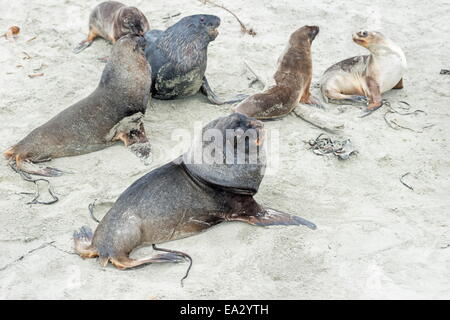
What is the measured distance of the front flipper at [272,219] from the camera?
4.19 m

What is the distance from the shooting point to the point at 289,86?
6.03m

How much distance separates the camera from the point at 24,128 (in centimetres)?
581

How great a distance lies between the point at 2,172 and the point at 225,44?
3075 mm

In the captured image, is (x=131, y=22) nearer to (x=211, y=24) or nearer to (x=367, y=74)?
(x=211, y=24)

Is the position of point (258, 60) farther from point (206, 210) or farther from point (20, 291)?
point (20, 291)

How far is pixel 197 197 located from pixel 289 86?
2196 mm

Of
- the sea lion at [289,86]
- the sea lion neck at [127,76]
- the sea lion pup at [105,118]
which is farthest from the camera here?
the sea lion at [289,86]

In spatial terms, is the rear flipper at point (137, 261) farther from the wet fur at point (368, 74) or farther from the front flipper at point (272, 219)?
the wet fur at point (368, 74)

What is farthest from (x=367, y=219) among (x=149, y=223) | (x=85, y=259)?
(x=85, y=259)

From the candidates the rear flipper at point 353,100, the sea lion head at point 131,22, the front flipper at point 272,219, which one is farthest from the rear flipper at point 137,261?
the sea lion head at point 131,22

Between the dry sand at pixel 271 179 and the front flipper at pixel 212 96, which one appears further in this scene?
the front flipper at pixel 212 96

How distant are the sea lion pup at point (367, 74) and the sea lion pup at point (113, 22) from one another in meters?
2.14

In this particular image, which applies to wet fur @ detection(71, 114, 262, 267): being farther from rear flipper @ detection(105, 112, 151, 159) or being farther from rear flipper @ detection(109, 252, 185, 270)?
rear flipper @ detection(105, 112, 151, 159)

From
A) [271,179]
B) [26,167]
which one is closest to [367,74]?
[271,179]
